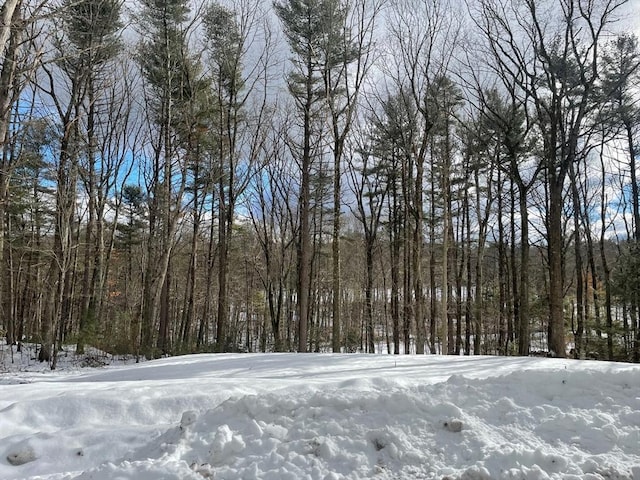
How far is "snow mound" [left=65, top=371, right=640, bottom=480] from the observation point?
9.16 ft

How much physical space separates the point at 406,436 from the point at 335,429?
545 mm

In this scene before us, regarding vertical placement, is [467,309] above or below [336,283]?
below

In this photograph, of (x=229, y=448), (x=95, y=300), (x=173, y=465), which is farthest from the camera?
(x=95, y=300)

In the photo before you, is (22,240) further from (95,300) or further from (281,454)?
(281,454)

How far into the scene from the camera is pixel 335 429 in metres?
3.15

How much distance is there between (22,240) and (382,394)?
70.6 feet

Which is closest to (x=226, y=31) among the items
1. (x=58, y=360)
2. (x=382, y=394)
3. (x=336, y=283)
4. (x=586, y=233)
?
(x=336, y=283)

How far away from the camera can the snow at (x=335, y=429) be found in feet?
9.22

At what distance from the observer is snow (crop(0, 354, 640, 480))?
2.81 m

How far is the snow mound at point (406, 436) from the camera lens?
279cm

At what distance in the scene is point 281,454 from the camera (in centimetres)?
289

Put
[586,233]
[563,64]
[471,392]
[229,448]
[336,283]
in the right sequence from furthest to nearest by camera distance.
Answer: [586,233] < [336,283] < [563,64] < [471,392] < [229,448]

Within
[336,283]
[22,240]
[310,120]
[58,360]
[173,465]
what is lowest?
[58,360]

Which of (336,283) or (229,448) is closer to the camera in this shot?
(229,448)
